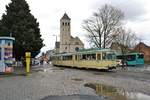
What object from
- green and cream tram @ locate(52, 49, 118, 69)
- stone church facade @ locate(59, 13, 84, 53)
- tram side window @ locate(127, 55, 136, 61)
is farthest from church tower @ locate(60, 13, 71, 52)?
green and cream tram @ locate(52, 49, 118, 69)

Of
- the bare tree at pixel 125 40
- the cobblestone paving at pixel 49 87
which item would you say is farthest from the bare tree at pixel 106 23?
the cobblestone paving at pixel 49 87

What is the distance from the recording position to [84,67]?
4134 centimetres

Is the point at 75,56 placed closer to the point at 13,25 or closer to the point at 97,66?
the point at 97,66

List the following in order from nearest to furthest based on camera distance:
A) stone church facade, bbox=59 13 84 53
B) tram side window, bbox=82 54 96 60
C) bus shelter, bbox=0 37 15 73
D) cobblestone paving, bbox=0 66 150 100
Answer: cobblestone paving, bbox=0 66 150 100 < bus shelter, bbox=0 37 15 73 < tram side window, bbox=82 54 96 60 < stone church facade, bbox=59 13 84 53

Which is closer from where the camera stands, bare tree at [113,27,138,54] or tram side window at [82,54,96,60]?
tram side window at [82,54,96,60]

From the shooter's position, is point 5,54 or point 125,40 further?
point 125,40

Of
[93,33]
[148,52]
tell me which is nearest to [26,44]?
[93,33]

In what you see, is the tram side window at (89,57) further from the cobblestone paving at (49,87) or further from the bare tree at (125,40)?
the bare tree at (125,40)

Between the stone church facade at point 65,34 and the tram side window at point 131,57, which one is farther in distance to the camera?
the stone church facade at point 65,34

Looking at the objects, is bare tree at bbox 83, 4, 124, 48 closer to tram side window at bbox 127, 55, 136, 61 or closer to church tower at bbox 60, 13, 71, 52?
tram side window at bbox 127, 55, 136, 61

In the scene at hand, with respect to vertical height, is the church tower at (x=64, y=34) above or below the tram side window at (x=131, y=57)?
above

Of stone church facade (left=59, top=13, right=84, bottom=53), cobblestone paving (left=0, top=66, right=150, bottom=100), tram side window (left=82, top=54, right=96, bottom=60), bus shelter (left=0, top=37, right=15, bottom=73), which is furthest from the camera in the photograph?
stone church facade (left=59, top=13, right=84, bottom=53)

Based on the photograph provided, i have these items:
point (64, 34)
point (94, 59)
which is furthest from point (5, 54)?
point (64, 34)

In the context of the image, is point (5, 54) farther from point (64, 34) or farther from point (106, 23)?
point (64, 34)
